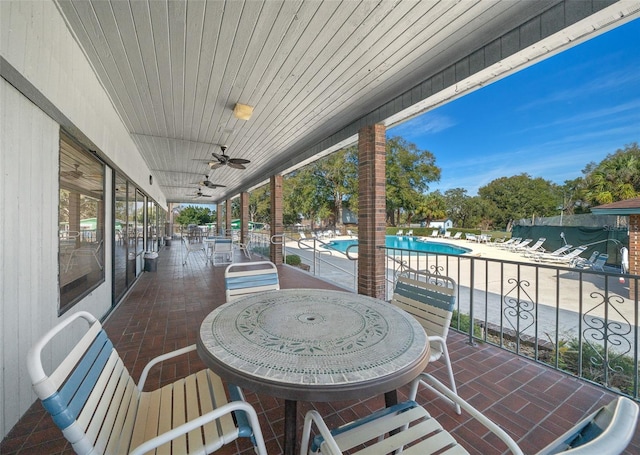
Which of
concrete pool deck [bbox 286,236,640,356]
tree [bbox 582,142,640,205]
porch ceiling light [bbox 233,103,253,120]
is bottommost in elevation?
concrete pool deck [bbox 286,236,640,356]

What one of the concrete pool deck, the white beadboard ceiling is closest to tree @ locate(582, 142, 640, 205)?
the concrete pool deck

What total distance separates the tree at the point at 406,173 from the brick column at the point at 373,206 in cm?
1423

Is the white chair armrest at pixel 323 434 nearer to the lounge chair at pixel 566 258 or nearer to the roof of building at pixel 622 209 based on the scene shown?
the roof of building at pixel 622 209

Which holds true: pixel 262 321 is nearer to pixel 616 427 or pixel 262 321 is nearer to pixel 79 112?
pixel 616 427

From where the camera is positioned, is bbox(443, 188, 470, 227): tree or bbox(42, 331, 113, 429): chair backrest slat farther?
bbox(443, 188, 470, 227): tree

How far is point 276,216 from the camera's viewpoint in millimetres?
7047

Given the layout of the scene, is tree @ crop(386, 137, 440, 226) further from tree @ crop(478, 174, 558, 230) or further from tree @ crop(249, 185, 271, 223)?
tree @ crop(478, 174, 558, 230)

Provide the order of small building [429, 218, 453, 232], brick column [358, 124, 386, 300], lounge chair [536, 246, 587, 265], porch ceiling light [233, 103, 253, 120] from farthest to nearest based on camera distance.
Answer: small building [429, 218, 453, 232], lounge chair [536, 246, 587, 265], brick column [358, 124, 386, 300], porch ceiling light [233, 103, 253, 120]

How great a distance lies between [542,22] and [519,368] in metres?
2.54

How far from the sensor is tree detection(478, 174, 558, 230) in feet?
86.5

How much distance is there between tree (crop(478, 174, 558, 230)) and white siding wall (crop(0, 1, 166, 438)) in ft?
107

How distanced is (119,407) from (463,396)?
6.35 feet

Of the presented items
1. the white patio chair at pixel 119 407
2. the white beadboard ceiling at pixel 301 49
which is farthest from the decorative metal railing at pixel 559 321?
the white beadboard ceiling at pixel 301 49

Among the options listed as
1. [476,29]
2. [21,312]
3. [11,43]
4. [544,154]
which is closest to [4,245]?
[21,312]
